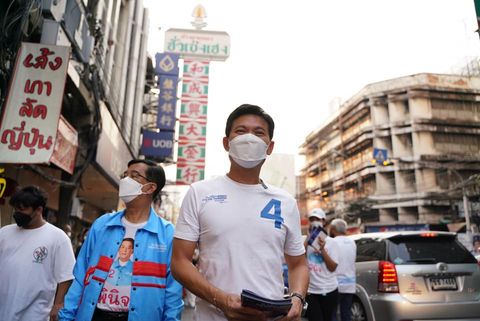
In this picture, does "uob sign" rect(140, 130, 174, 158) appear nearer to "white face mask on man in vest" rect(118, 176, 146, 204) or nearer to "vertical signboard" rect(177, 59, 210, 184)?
"vertical signboard" rect(177, 59, 210, 184)

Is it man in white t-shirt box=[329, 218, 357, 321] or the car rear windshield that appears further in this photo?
man in white t-shirt box=[329, 218, 357, 321]

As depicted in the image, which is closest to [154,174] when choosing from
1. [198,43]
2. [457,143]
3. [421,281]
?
[421,281]

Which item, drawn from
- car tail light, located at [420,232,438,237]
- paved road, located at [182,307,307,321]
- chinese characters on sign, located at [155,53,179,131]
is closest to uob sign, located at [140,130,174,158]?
chinese characters on sign, located at [155,53,179,131]

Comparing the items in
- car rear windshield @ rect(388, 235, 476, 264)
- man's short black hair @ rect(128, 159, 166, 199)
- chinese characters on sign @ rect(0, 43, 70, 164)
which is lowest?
car rear windshield @ rect(388, 235, 476, 264)

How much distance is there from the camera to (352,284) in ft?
18.7

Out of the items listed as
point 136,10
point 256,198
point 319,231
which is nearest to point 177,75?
point 136,10

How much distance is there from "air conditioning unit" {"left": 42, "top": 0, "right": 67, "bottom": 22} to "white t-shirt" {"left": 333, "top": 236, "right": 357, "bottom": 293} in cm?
593

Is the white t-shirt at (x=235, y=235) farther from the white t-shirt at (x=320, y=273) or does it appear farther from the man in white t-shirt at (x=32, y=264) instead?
the white t-shirt at (x=320, y=273)

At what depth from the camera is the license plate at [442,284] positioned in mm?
5098

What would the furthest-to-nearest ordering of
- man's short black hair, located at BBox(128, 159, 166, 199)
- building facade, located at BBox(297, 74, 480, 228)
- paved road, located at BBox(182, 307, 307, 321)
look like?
building facade, located at BBox(297, 74, 480, 228), paved road, located at BBox(182, 307, 307, 321), man's short black hair, located at BBox(128, 159, 166, 199)

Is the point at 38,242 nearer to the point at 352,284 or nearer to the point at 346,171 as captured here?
the point at 352,284

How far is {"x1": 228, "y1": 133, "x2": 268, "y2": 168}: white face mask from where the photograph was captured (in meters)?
1.97

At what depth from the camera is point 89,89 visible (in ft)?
29.9

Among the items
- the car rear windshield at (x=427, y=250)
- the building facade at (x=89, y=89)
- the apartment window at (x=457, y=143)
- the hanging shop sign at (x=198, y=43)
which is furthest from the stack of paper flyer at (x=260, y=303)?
the apartment window at (x=457, y=143)
